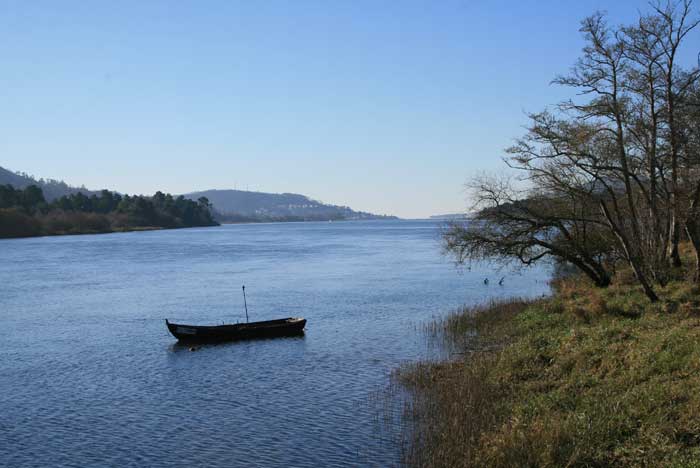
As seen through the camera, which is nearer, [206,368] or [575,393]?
[575,393]

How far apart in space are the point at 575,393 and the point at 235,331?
2087cm

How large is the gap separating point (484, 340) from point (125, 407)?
51.9ft

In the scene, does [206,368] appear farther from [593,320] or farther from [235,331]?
[593,320]

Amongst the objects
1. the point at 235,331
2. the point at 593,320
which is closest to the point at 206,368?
the point at 235,331

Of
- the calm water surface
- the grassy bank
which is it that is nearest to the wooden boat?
the calm water surface

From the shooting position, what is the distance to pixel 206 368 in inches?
1133

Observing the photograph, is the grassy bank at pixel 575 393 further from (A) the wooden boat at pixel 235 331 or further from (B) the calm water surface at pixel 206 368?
(A) the wooden boat at pixel 235 331

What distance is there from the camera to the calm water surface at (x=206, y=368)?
1853cm

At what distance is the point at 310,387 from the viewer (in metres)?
24.5

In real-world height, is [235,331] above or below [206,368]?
above

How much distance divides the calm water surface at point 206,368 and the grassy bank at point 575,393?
1.94 metres

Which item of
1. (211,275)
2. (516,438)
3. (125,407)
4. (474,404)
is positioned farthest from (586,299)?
(211,275)

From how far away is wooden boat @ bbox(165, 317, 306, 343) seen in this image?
3390cm

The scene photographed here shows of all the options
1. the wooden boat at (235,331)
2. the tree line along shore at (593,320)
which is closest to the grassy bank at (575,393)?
the tree line along shore at (593,320)
